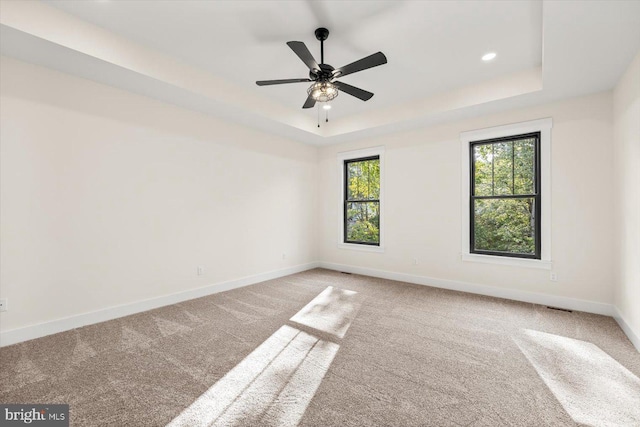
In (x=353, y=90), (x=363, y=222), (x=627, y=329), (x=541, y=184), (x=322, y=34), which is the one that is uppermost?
(x=322, y=34)

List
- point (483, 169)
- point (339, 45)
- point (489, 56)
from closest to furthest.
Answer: point (339, 45)
point (489, 56)
point (483, 169)

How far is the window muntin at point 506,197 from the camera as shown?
3.92 m

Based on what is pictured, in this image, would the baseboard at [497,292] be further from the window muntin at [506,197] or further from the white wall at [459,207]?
the window muntin at [506,197]

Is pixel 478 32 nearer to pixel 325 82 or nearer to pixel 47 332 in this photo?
pixel 325 82

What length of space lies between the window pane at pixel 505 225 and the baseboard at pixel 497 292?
0.58m

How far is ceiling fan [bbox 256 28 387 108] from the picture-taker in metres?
2.48

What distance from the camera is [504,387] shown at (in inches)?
79.2

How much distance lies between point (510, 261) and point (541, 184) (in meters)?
1.13

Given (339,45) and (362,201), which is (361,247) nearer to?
(362,201)

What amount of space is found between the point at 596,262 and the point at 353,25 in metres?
3.97

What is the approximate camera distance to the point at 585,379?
6.92ft

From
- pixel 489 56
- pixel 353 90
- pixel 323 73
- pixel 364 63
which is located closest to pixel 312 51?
pixel 323 73

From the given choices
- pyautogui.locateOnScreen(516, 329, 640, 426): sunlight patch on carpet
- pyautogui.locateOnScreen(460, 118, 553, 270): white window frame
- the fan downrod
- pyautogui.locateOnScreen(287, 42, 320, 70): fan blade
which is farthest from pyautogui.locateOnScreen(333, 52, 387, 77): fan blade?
pyautogui.locateOnScreen(516, 329, 640, 426): sunlight patch on carpet

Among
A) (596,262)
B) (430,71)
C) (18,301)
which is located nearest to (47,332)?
(18,301)
